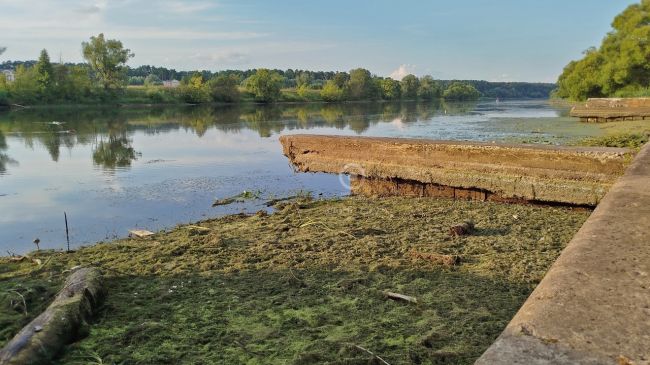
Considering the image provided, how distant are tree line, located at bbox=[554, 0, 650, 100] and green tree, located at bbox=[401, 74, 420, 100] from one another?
191 feet

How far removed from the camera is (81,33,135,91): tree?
76.4 m

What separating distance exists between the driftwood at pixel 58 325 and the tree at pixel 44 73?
70.2 metres

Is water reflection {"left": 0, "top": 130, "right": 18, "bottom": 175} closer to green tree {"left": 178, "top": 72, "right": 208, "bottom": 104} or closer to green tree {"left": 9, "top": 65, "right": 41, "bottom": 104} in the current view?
green tree {"left": 9, "top": 65, "right": 41, "bottom": 104}

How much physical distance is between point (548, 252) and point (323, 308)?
253 cm

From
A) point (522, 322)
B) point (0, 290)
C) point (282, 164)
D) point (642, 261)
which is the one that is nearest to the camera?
point (522, 322)

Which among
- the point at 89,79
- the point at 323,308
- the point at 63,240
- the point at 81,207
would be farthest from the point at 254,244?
the point at 89,79

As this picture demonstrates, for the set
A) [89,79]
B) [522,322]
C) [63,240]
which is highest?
[89,79]

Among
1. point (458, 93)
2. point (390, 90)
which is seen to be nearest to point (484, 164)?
point (390, 90)

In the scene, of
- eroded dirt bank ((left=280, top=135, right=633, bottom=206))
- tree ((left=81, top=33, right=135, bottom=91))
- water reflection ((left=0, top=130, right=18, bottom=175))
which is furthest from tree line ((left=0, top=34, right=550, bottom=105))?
eroded dirt bank ((left=280, top=135, right=633, bottom=206))

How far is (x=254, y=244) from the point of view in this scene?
5949 mm

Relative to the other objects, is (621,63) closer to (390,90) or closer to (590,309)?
(590,309)

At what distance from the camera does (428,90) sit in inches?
4518

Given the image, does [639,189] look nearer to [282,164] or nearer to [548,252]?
[548,252]

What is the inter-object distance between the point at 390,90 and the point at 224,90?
38253mm
